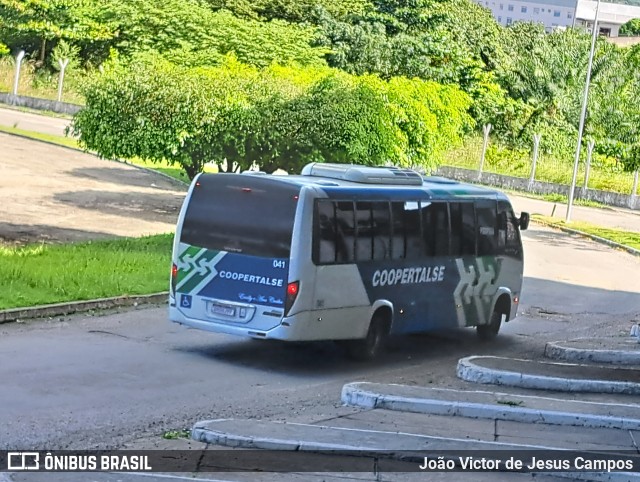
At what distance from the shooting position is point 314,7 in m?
70.3

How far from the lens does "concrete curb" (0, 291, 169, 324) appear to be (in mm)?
17500

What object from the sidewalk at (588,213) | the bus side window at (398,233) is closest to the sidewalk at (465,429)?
the bus side window at (398,233)

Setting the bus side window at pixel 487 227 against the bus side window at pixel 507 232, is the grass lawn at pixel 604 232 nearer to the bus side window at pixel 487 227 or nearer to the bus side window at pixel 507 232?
the bus side window at pixel 507 232

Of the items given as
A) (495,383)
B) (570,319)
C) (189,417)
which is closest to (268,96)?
(570,319)

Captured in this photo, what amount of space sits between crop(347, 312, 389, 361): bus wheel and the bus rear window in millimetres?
1985

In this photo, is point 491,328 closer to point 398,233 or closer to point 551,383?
point 398,233

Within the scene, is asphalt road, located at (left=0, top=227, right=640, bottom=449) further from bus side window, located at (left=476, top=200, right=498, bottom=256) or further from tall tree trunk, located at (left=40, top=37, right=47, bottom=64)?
tall tree trunk, located at (left=40, top=37, right=47, bottom=64)

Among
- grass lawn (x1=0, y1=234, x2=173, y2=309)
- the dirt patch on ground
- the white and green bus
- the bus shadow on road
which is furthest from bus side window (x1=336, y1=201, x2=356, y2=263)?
the dirt patch on ground

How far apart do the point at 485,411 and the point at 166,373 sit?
4.34 m

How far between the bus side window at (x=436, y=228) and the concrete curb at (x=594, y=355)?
81.4 inches

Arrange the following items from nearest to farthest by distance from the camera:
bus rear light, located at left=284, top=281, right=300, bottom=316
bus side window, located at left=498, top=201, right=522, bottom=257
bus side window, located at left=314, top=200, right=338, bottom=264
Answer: bus rear light, located at left=284, top=281, right=300, bottom=316, bus side window, located at left=314, top=200, right=338, bottom=264, bus side window, located at left=498, top=201, right=522, bottom=257

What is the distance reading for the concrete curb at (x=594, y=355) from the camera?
17.1 m

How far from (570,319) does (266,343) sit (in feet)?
26.7

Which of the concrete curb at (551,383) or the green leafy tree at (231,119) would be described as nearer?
the concrete curb at (551,383)
